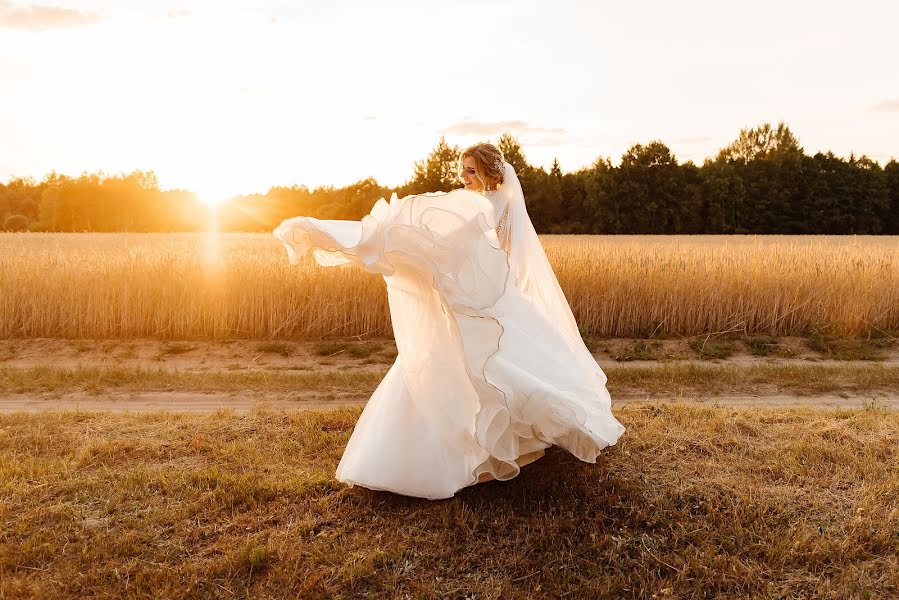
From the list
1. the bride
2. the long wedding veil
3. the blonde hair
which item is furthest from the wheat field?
the bride

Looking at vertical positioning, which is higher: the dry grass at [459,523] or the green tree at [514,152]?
the green tree at [514,152]

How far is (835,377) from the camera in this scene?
873cm

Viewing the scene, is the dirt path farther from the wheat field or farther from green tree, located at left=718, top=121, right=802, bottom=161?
green tree, located at left=718, top=121, right=802, bottom=161

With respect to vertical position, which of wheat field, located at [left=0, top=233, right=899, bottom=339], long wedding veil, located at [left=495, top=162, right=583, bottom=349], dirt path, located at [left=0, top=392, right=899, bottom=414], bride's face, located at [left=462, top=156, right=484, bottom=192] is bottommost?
dirt path, located at [left=0, top=392, right=899, bottom=414]

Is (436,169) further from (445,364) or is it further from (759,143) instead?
(445,364)

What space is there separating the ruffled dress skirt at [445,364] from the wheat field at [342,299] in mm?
6558

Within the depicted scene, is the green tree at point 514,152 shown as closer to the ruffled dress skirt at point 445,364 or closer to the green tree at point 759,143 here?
the green tree at point 759,143

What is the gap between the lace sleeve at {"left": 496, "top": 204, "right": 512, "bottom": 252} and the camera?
5.30 metres

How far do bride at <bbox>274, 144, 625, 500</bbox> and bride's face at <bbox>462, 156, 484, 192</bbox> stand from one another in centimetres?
67

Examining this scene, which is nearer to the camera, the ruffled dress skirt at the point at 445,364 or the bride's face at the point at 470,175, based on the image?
the ruffled dress skirt at the point at 445,364

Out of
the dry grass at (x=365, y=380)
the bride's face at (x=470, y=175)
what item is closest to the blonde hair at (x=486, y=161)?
the bride's face at (x=470, y=175)

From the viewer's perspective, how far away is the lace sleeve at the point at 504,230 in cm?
530

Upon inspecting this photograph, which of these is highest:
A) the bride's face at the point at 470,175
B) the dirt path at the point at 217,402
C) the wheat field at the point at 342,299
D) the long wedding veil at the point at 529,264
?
the bride's face at the point at 470,175

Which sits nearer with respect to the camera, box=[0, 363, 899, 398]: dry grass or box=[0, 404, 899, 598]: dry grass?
box=[0, 404, 899, 598]: dry grass
